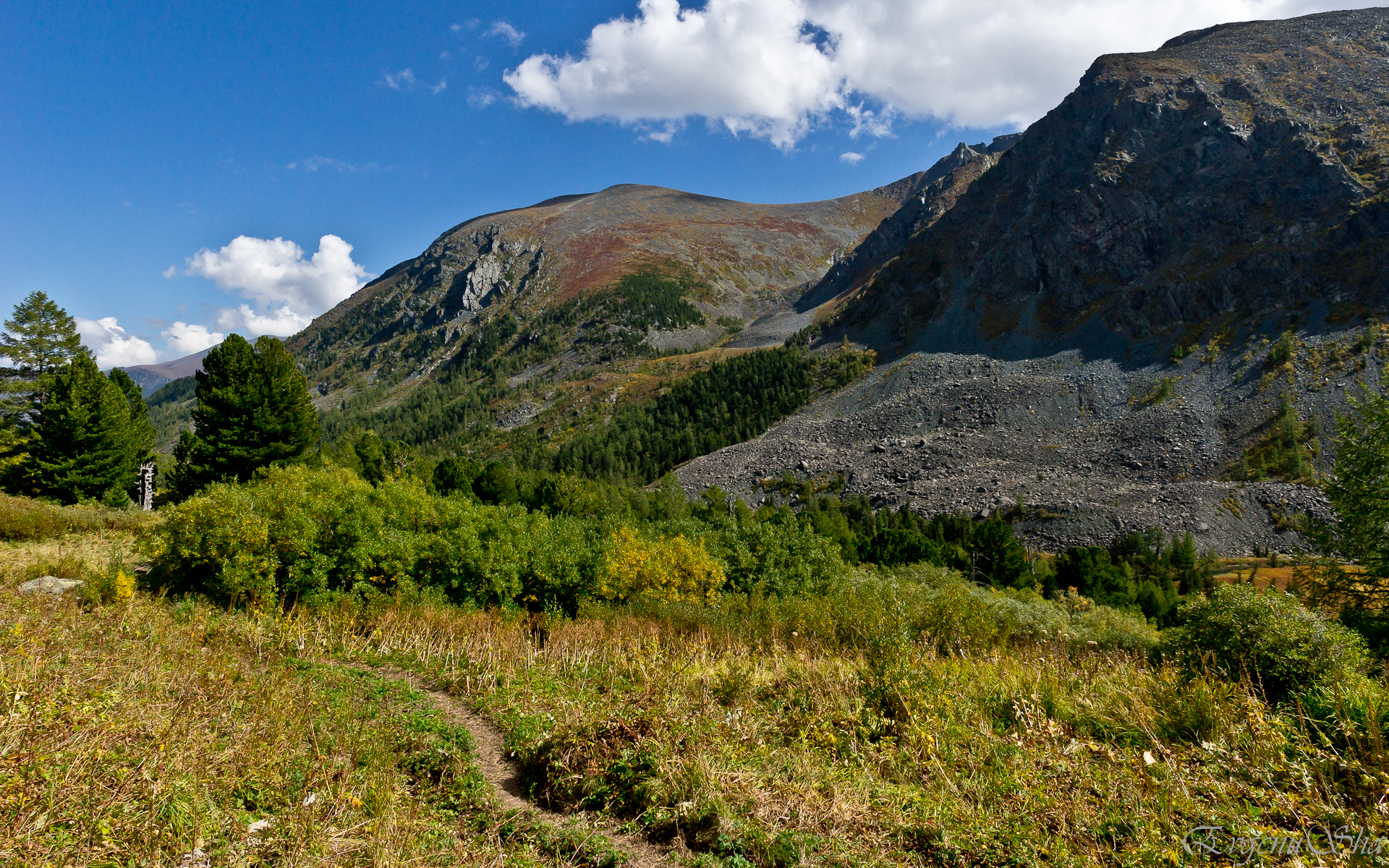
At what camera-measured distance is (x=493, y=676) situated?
10812 mm

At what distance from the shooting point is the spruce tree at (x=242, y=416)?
113 ft

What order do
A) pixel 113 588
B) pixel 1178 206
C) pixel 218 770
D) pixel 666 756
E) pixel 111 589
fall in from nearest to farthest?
1. pixel 218 770
2. pixel 666 756
3. pixel 113 588
4. pixel 111 589
5. pixel 1178 206

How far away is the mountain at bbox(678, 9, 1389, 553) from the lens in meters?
62.3

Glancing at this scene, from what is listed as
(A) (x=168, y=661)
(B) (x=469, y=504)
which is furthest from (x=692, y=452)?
(A) (x=168, y=661)

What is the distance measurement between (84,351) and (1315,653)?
59.4 m

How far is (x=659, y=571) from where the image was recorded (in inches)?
856

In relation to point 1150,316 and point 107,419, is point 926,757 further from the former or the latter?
point 1150,316

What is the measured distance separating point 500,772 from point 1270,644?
10.8m

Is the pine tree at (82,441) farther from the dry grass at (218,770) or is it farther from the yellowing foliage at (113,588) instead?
the dry grass at (218,770)

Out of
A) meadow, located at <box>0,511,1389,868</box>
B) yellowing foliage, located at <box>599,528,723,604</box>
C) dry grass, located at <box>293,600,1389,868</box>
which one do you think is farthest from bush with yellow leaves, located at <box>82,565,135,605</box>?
yellowing foliage, located at <box>599,528,723,604</box>

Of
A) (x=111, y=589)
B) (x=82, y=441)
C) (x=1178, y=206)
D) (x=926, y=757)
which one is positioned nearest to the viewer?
(x=926, y=757)

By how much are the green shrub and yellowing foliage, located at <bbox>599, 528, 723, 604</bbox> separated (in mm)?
14911

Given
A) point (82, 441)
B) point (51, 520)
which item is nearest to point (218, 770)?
point (51, 520)

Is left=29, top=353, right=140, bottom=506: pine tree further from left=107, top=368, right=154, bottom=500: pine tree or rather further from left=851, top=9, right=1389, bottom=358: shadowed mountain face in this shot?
left=851, top=9, right=1389, bottom=358: shadowed mountain face
